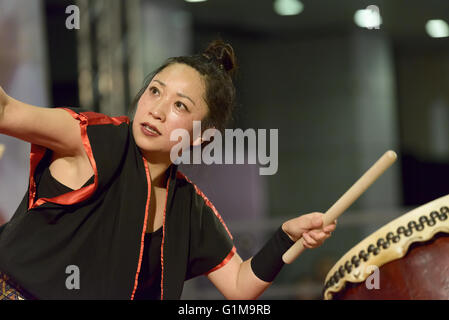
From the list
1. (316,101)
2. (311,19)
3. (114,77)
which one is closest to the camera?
(114,77)

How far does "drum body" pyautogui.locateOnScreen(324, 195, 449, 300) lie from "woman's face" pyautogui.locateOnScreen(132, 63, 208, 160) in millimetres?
506

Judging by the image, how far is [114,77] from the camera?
3.54 meters

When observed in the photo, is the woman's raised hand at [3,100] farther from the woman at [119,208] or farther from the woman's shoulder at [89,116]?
the woman's shoulder at [89,116]

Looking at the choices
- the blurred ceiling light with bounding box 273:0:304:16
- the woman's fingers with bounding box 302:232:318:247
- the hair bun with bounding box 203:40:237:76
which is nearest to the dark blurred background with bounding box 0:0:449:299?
the blurred ceiling light with bounding box 273:0:304:16

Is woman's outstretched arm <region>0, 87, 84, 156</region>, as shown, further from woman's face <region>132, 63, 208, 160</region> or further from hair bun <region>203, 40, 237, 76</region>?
hair bun <region>203, 40, 237, 76</region>

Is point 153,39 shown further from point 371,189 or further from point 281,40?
point 371,189

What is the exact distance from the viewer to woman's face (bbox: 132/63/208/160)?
1483mm

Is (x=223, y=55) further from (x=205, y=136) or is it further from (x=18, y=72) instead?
(x=18, y=72)

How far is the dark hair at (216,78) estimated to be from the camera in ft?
5.28

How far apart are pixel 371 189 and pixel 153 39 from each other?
6.74 ft

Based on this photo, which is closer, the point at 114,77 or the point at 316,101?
the point at 114,77

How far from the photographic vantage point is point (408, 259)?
4.35 ft

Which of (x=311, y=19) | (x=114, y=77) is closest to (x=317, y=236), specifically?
(x=114, y=77)
